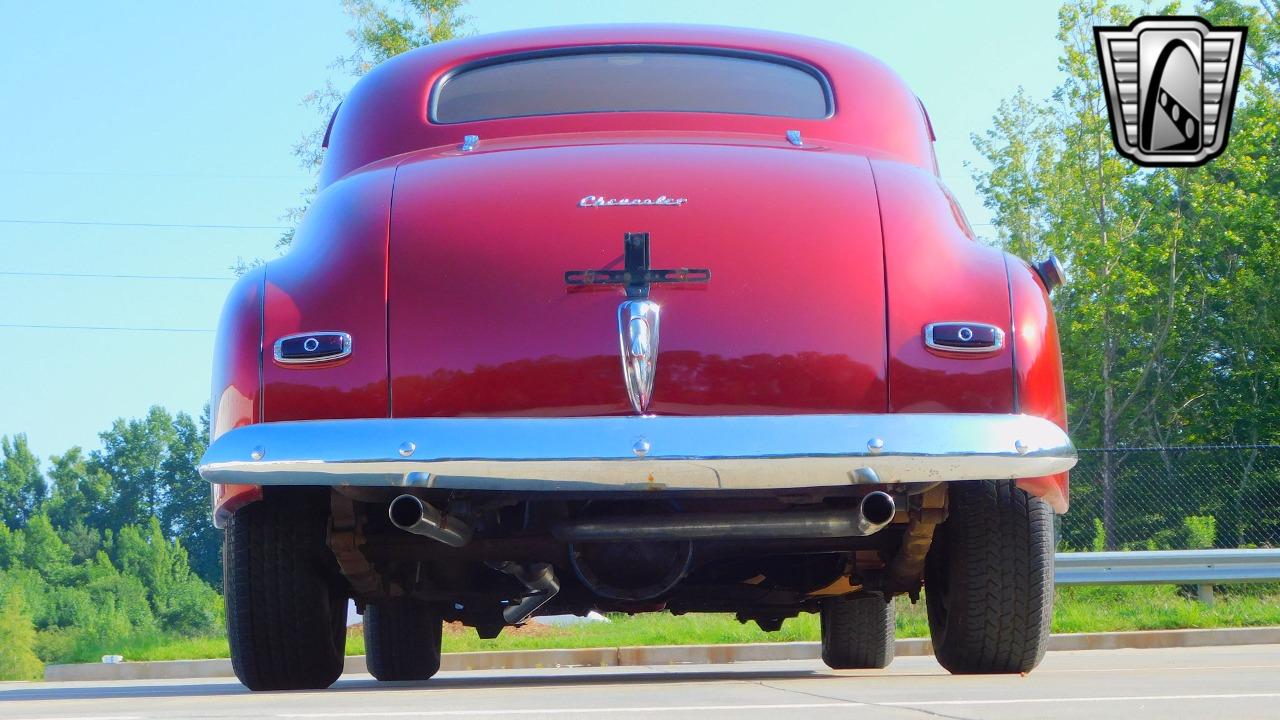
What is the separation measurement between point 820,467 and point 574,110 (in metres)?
1.65

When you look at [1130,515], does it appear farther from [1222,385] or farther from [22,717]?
[1222,385]

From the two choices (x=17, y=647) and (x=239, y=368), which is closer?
(x=239, y=368)

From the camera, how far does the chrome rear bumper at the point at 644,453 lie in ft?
9.96

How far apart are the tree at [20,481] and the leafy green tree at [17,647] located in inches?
1393

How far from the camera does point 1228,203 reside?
111 ft

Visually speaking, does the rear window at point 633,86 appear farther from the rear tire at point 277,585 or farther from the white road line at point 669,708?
the white road line at point 669,708

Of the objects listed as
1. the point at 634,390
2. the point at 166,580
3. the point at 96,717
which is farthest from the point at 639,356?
the point at 166,580

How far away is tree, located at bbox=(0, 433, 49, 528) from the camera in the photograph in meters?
108

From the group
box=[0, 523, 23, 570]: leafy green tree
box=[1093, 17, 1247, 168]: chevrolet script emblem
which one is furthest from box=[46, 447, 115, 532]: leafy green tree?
box=[1093, 17, 1247, 168]: chevrolet script emblem

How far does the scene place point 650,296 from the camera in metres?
3.28

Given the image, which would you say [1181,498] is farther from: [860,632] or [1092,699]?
[1092,699]

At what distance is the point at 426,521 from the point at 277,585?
574 millimetres

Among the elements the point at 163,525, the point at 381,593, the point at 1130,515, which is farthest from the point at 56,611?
the point at 381,593

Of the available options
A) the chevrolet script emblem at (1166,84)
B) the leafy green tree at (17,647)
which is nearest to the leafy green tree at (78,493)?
the leafy green tree at (17,647)
